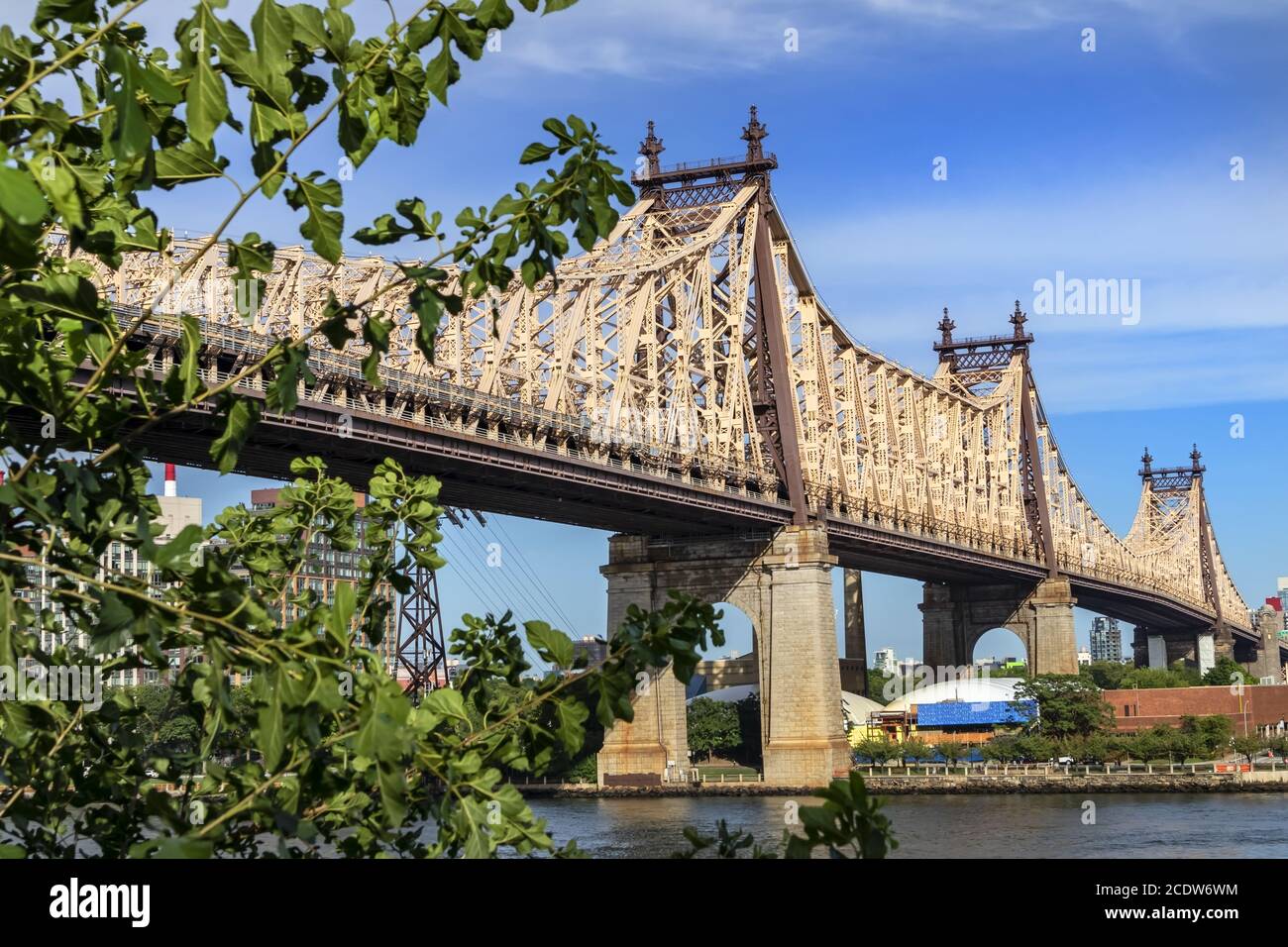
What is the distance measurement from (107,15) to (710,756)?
95818mm

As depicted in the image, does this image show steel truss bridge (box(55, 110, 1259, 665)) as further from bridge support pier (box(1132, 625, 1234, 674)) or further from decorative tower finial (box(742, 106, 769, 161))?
bridge support pier (box(1132, 625, 1234, 674))

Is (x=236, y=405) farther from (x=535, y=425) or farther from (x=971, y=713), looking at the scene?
(x=971, y=713)

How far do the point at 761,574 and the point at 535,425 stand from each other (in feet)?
65.1

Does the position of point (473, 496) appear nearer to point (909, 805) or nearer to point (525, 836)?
point (909, 805)

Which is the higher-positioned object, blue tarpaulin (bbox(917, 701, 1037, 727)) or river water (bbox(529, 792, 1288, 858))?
blue tarpaulin (bbox(917, 701, 1037, 727))

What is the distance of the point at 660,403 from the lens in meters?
83.4

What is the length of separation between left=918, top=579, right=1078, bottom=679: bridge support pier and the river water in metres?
40.3

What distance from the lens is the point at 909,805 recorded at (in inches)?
3000

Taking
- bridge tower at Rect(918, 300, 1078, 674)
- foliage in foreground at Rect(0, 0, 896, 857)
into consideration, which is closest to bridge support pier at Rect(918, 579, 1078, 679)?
bridge tower at Rect(918, 300, 1078, 674)

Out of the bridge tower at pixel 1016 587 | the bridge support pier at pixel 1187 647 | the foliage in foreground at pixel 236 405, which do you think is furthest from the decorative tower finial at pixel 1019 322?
the foliage in foreground at pixel 236 405

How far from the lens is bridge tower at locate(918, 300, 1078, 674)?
123125 millimetres

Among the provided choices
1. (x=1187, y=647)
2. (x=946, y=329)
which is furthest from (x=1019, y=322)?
(x=1187, y=647)

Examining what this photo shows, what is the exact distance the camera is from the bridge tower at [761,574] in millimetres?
78375
